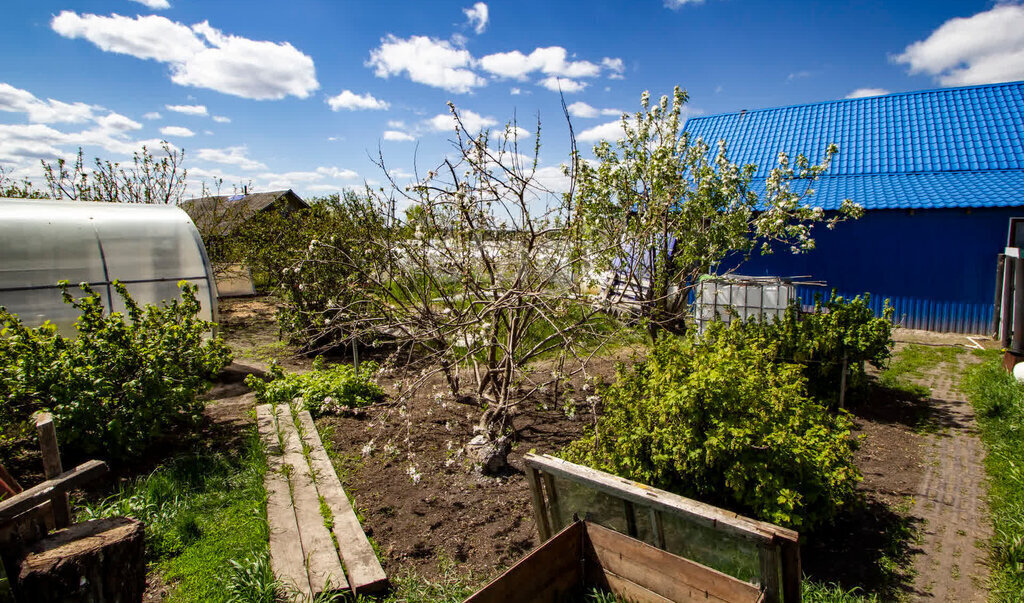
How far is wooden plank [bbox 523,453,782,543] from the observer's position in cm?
240

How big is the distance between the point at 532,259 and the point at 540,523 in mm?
2872

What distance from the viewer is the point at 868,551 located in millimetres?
3771

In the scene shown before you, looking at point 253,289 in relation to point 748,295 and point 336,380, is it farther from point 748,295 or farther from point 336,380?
point 748,295

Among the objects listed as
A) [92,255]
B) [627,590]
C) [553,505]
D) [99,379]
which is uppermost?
[92,255]

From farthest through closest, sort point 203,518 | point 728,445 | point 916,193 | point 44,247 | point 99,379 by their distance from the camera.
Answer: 1. point 916,193
2. point 44,247
3. point 99,379
4. point 203,518
5. point 728,445

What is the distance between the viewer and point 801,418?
386 cm

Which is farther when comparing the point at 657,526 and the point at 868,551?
the point at 868,551

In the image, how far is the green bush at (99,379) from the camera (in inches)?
180

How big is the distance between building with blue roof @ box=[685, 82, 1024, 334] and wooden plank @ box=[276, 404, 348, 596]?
36.9 feet

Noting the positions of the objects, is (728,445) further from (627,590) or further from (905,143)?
(905,143)

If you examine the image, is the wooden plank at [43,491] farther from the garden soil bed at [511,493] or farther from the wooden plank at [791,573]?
the wooden plank at [791,573]

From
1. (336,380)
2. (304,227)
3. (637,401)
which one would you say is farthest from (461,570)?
(304,227)

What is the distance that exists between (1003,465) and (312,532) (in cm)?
609

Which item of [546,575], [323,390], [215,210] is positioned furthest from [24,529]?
[215,210]
